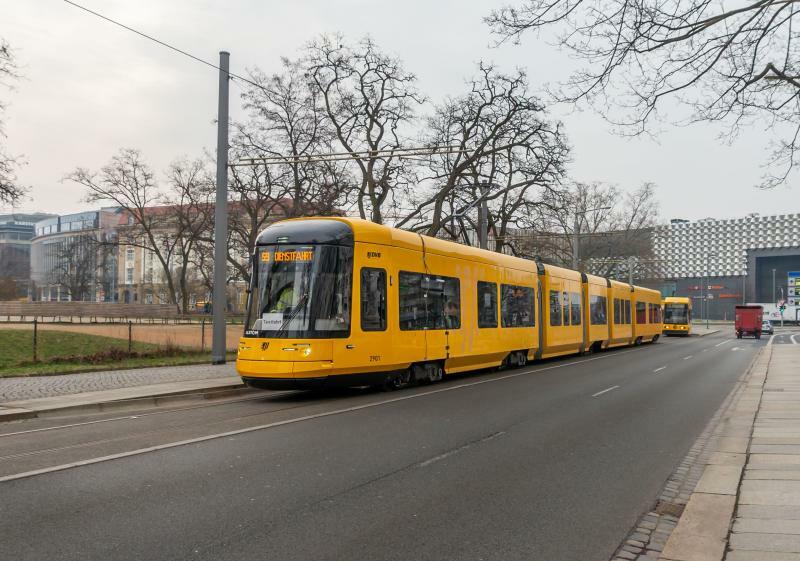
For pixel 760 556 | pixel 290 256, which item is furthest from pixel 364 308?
pixel 760 556

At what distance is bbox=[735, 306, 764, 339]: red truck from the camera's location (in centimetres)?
5522

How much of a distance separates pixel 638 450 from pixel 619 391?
21.9ft

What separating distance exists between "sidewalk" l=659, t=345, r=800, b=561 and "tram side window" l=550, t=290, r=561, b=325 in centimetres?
1290

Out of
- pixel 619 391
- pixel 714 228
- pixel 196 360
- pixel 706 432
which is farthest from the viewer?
pixel 714 228

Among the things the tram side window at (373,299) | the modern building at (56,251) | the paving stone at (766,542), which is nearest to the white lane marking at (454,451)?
the paving stone at (766,542)

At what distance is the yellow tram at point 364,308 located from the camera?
12.6m

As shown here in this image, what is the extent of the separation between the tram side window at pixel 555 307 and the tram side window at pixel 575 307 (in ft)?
5.26

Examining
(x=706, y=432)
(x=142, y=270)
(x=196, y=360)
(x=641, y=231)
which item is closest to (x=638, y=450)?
(x=706, y=432)

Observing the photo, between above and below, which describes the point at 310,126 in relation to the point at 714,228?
below

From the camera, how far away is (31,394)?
13.3 m

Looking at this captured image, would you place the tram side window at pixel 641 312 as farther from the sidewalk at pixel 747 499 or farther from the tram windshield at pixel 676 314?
the sidewalk at pixel 747 499

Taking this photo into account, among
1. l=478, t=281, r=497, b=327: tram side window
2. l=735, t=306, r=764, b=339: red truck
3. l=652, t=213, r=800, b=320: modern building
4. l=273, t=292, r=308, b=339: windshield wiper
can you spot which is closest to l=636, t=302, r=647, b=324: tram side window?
l=735, t=306, r=764, b=339: red truck

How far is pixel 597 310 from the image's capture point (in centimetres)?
2988

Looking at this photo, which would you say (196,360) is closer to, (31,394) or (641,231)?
(31,394)
